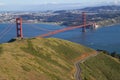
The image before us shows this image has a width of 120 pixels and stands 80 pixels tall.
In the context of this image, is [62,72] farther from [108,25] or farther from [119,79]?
[108,25]

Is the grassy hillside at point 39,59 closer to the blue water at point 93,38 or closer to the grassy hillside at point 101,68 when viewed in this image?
the grassy hillside at point 101,68

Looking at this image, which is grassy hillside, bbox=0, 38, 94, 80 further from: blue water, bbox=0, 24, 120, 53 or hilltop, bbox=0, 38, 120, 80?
blue water, bbox=0, 24, 120, 53

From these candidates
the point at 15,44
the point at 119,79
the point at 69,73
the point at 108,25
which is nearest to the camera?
the point at 69,73

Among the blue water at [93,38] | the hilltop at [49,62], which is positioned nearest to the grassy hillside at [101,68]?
the hilltop at [49,62]

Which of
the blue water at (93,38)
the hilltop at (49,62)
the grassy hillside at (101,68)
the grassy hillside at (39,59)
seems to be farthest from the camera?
the blue water at (93,38)

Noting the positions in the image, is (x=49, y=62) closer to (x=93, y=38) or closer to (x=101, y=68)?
(x=101, y=68)

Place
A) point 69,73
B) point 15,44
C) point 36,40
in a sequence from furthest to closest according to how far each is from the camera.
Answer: point 36,40 < point 15,44 < point 69,73

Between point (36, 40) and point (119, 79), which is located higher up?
point (36, 40)

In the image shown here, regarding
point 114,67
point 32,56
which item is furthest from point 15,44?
point 114,67

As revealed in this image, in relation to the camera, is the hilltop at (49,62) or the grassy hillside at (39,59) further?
the hilltop at (49,62)
